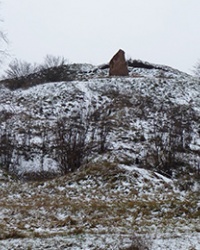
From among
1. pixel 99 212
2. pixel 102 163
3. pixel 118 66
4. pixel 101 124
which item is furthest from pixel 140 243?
pixel 118 66

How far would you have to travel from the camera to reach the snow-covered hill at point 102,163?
16.3 feet

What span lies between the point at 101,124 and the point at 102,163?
539 cm

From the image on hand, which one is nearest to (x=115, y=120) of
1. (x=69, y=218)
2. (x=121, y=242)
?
(x=69, y=218)

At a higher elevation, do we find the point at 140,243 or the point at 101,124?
the point at 101,124

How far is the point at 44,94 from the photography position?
61.2 ft

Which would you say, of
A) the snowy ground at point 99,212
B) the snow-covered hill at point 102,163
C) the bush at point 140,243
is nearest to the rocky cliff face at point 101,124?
the snow-covered hill at point 102,163

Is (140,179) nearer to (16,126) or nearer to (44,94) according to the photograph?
(16,126)

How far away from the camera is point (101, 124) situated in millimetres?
13945

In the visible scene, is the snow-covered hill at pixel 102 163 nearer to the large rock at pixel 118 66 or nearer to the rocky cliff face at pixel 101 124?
the rocky cliff face at pixel 101 124

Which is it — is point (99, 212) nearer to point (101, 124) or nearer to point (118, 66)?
point (101, 124)

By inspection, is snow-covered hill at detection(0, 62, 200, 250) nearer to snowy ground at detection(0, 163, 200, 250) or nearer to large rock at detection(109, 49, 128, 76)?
snowy ground at detection(0, 163, 200, 250)

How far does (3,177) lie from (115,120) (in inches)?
285

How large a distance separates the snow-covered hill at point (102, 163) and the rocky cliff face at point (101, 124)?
0.05 metres

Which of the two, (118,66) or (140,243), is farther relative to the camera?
(118,66)
